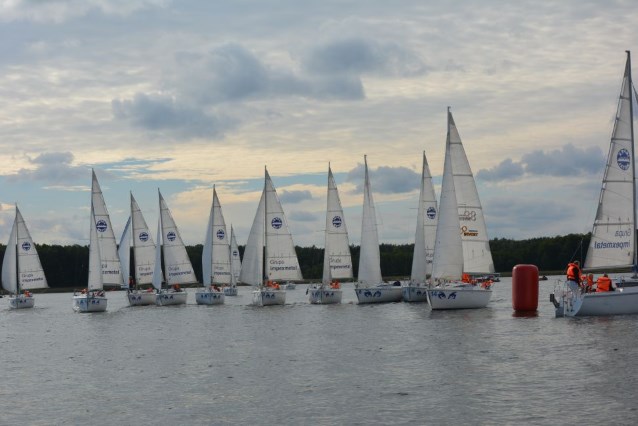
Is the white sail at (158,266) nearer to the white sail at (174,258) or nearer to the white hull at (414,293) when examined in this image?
the white sail at (174,258)

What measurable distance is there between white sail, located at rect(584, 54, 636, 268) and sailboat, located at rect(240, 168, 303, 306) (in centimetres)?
3235

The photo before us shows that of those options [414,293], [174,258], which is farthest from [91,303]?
[414,293]

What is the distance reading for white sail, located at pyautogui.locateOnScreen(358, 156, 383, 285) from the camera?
74.0m

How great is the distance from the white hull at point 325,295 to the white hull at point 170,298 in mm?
13720

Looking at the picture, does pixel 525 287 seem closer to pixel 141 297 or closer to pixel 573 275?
pixel 573 275

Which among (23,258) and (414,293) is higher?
(23,258)

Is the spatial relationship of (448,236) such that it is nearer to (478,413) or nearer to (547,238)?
(478,413)

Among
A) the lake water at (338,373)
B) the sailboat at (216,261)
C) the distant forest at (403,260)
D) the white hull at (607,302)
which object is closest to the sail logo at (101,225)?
the sailboat at (216,261)

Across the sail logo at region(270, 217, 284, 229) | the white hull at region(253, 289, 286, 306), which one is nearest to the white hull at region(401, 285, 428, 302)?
the white hull at region(253, 289, 286, 306)

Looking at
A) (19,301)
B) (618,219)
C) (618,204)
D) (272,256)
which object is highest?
(618,204)

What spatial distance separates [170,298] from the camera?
86062mm

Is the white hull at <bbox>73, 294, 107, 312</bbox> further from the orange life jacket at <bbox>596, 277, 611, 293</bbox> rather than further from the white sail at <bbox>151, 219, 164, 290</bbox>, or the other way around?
the orange life jacket at <bbox>596, 277, 611, 293</bbox>

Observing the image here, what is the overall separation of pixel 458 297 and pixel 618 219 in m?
13.3

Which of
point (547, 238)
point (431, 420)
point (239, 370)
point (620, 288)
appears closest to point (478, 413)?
point (431, 420)
